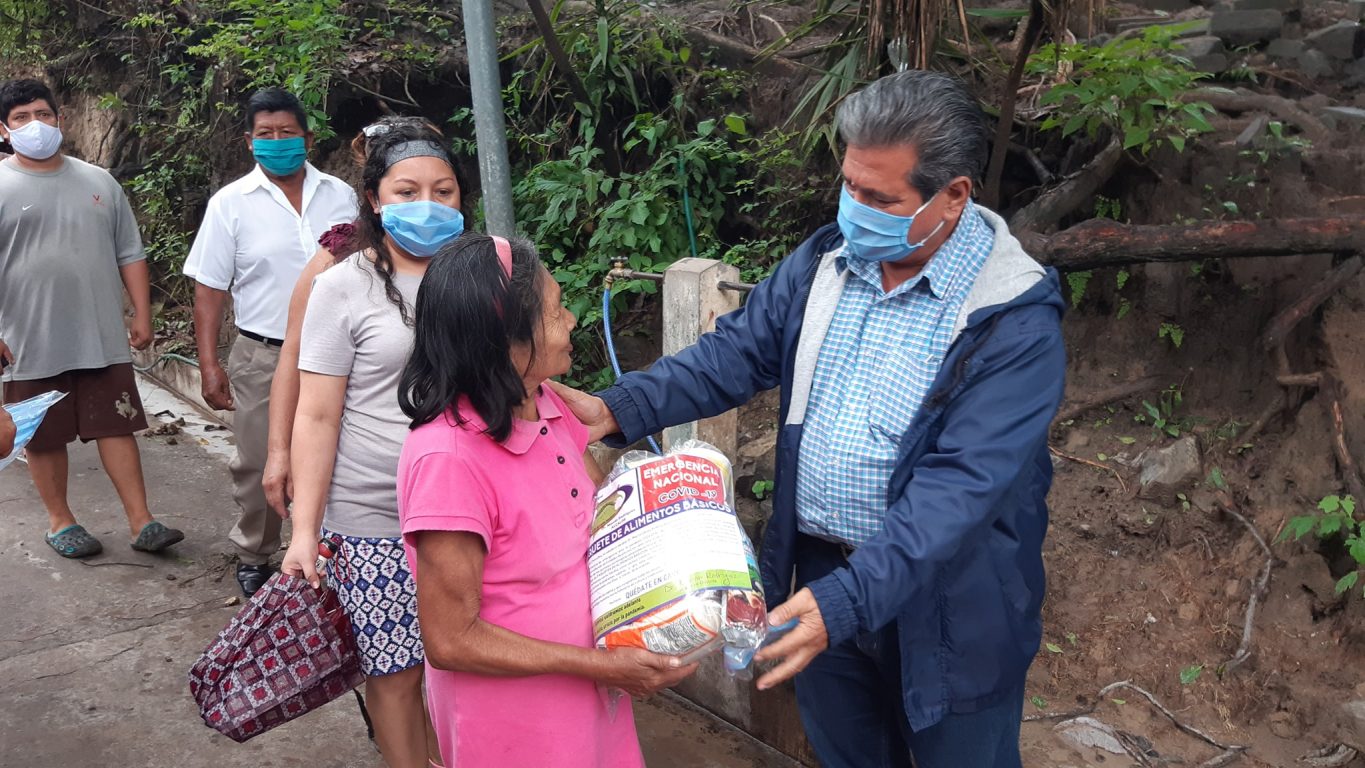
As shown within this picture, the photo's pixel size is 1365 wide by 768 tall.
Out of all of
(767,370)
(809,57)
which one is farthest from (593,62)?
(767,370)

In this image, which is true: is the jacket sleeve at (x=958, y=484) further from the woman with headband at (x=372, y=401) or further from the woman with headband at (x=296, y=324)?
the woman with headband at (x=296, y=324)

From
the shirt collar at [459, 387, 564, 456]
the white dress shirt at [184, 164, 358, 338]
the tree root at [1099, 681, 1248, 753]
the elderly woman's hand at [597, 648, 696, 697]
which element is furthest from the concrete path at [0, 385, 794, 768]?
the shirt collar at [459, 387, 564, 456]

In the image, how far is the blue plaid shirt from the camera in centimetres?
197

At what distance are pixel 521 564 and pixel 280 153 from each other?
2.39m

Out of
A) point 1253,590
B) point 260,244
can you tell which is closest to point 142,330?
point 260,244

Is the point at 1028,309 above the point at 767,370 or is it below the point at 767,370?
above

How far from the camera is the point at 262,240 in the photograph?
12.2 feet

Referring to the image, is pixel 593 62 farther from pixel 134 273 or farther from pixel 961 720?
pixel 961 720

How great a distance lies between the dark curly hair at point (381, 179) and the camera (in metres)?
2.53

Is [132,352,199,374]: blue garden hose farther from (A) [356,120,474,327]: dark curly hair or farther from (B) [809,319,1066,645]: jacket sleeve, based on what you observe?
(B) [809,319,1066,645]: jacket sleeve

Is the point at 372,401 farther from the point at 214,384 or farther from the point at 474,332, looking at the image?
the point at 214,384

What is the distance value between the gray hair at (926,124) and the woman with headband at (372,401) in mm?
1052

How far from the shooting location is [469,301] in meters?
1.77

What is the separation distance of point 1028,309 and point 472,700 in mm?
1204
